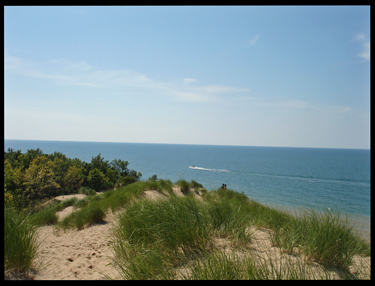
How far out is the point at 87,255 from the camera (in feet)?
19.9

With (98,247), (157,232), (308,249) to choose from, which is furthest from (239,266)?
(98,247)

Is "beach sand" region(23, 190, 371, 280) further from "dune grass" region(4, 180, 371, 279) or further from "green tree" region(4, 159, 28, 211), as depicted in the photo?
"green tree" region(4, 159, 28, 211)

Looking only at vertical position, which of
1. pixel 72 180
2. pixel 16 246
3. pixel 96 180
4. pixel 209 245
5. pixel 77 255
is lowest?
pixel 96 180

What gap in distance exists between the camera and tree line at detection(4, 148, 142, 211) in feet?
59.4

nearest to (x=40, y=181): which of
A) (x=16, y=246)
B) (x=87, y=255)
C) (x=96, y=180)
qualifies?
(x=96, y=180)

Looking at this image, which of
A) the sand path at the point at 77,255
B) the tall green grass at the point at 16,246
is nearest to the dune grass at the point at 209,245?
the sand path at the point at 77,255

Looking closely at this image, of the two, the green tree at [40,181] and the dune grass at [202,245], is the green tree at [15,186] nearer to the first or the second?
the green tree at [40,181]

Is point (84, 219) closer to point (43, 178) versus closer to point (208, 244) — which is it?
point (208, 244)

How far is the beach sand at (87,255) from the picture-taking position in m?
4.60

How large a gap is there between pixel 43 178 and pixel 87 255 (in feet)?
63.0

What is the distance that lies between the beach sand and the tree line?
29.9 ft

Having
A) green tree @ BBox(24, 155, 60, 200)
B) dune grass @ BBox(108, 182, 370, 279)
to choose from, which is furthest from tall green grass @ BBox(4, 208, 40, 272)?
green tree @ BBox(24, 155, 60, 200)

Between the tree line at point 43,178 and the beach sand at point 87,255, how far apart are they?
9125 mm

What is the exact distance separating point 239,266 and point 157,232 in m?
2.34
